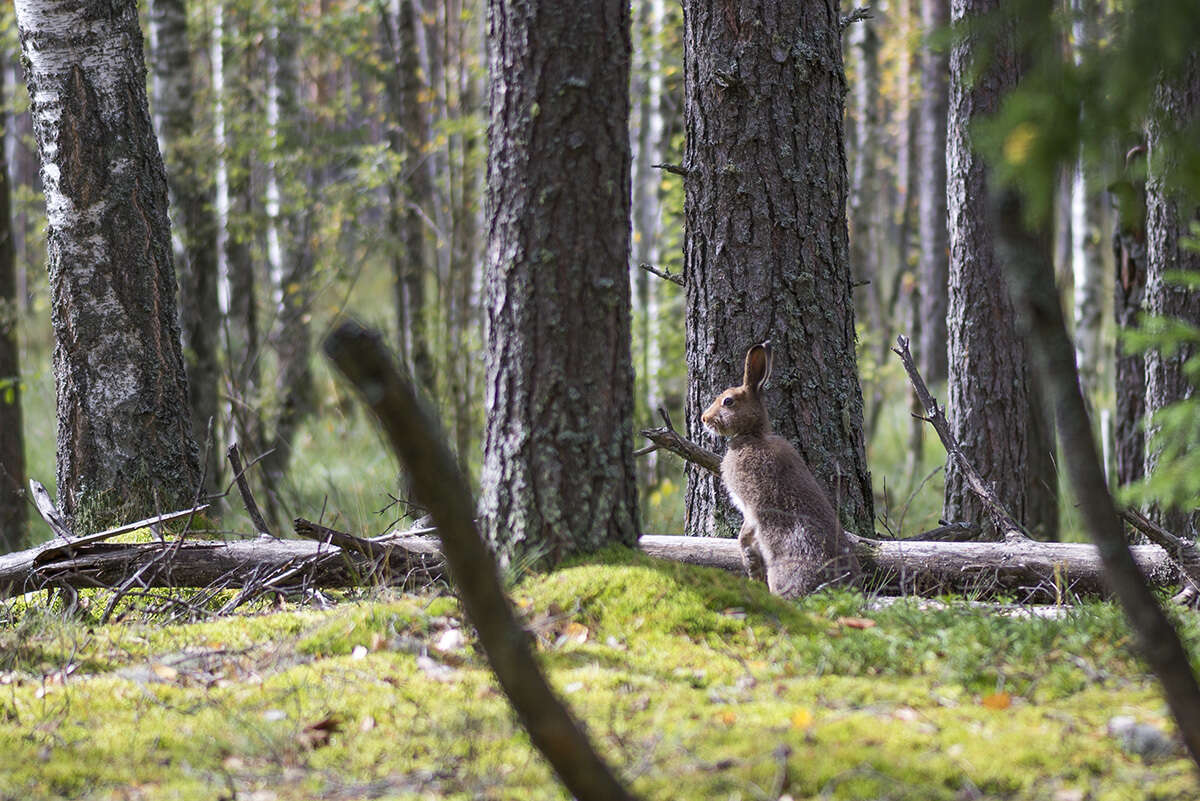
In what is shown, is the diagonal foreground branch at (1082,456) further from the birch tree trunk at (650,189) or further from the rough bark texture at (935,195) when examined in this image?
the rough bark texture at (935,195)

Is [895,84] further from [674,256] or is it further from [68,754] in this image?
[68,754]

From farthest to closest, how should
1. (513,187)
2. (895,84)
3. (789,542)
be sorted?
(895,84)
(789,542)
(513,187)

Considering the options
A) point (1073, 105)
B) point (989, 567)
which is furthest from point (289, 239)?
point (1073, 105)

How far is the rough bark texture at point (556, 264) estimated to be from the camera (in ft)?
13.8

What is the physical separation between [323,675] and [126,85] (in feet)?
14.2

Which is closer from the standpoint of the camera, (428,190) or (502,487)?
(502,487)

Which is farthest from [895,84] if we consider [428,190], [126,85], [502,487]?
[502,487]

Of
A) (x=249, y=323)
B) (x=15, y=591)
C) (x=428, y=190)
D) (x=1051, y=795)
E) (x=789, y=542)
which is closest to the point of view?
(x=1051, y=795)

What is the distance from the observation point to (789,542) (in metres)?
5.24

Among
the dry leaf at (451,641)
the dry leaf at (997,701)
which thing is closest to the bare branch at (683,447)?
the dry leaf at (451,641)

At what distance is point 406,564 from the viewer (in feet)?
17.3

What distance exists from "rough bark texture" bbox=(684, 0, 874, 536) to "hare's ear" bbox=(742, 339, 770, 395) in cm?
39

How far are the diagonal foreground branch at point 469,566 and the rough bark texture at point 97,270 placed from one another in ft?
14.6

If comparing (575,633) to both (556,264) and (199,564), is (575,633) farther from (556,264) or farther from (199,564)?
(199,564)
